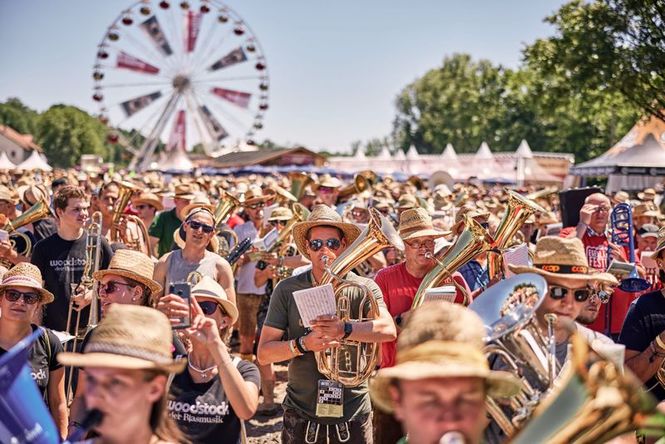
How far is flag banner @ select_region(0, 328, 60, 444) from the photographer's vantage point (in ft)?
6.95

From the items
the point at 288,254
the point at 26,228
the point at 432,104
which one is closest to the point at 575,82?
the point at 288,254

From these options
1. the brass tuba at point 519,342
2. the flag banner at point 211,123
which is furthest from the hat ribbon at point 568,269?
the flag banner at point 211,123

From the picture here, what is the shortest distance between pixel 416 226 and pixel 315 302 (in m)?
1.46

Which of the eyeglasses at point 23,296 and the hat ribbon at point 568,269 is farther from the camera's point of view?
the eyeglasses at point 23,296

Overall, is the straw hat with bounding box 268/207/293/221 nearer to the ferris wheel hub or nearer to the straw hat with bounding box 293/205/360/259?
the straw hat with bounding box 293/205/360/259

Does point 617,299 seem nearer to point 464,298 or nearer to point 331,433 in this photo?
point 464,298

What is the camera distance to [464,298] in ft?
16.2

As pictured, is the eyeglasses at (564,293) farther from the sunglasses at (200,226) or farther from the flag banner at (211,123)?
the flag banner at (211,123)

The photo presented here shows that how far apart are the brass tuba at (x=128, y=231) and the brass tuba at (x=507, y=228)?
338 centimetres

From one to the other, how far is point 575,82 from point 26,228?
14.5 metres

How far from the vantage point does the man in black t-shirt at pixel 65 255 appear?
219 inches

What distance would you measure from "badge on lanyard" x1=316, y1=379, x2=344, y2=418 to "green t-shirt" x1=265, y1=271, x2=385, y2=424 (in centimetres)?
3

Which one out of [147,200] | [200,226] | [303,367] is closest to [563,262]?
[303,367]

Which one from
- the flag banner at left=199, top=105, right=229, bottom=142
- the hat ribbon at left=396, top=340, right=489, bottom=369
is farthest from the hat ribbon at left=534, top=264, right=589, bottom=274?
the flag banner at left=199, top=105, right=229, bottom=142
